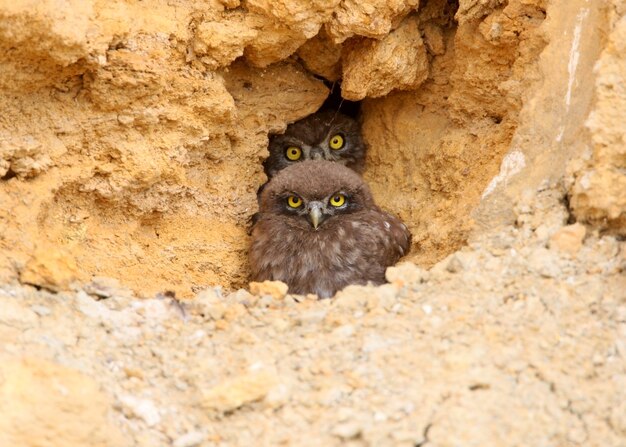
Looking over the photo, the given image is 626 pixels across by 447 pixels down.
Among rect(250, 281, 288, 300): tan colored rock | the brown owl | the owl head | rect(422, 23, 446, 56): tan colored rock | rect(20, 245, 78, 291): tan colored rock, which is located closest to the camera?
rect(20, 245, 78, 291): tan colored rock

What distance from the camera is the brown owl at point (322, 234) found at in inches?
191

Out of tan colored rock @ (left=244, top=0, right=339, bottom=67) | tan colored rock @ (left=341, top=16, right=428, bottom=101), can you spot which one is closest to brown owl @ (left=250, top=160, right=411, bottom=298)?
tan colored rock @ (left=341, top=16, right=428, bottom=101)

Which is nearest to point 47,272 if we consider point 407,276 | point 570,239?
point 407,276

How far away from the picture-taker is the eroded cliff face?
3869mm

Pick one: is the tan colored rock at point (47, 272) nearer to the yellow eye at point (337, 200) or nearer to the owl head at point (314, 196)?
the owl head at point (314, 196)

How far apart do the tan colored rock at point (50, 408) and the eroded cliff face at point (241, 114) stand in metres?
0.73

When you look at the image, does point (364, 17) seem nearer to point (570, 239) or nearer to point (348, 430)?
point (570, 239)

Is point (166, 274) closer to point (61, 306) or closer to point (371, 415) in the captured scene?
point (61, 306)

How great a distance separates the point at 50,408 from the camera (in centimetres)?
289

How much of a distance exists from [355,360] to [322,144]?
3.49 metres

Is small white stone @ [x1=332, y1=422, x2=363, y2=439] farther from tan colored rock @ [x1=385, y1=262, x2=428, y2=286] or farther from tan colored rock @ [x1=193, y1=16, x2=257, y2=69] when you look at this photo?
tan colored rock @ [x1=193, y1=16, x2=257, y2=69]

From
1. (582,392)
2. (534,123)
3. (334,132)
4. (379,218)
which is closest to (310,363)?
(582,392)

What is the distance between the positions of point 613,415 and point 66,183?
2.91 metres

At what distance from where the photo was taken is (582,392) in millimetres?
2971
